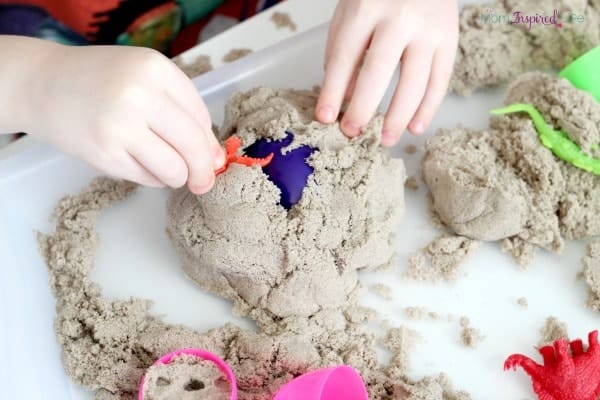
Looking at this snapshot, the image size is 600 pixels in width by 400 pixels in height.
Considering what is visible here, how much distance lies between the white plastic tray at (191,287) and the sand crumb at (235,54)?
0.18 feet

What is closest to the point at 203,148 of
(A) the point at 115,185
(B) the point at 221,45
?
(A) the point at 115,185

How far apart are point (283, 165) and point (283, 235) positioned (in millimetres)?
67

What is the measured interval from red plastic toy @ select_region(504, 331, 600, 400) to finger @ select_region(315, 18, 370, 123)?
30 cm

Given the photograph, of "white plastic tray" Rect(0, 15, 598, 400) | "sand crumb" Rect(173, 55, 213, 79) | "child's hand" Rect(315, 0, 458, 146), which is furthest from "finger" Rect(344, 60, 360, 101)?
"sand crumb" Rect(173, 55, 213, 79)

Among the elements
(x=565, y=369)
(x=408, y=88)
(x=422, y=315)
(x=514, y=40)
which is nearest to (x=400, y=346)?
(x=422, y=315)

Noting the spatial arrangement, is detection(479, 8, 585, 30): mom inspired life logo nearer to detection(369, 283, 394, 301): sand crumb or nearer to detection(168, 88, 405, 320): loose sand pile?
detection(168, 88, 405, 320): loose sand pile

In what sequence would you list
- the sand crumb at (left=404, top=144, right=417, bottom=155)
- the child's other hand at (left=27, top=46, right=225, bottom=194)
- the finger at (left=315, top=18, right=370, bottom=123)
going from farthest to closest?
the sand crumb at (left=404, top=144, right=417, bottom=155) < the finger at (left=315, top=18, right=370, bottom=123) < the child's other hand at (left=27, top=46, right=225, bottom=194)

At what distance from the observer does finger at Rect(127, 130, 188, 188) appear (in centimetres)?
60

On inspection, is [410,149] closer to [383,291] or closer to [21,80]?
[383,291]

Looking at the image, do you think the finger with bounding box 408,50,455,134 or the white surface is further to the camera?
the white surface

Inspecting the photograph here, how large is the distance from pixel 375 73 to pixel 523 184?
0.20 meters

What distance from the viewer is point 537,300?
71cm

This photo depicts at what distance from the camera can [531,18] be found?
85cm

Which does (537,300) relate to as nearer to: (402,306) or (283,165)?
(402,306)
